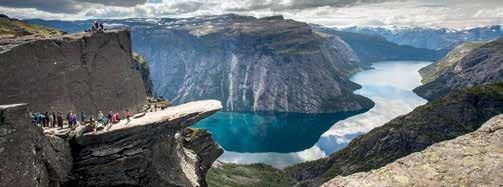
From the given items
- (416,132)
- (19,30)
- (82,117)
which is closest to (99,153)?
(82,117)

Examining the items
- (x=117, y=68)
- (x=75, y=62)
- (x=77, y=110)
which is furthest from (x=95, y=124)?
(x=117, y=68)

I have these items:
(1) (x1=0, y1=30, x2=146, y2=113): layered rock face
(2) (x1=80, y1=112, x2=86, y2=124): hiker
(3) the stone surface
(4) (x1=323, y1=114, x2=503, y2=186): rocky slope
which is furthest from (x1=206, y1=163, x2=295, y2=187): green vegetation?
(4) (x1=323, y1=114, x2=503, y2=186): rocky slope

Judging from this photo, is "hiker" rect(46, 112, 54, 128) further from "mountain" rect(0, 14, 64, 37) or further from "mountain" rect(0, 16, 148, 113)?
"mountain" rect(0, 14, 64, 37)

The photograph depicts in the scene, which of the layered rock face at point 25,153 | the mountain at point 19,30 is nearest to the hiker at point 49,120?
the layered rock face at point 25,153

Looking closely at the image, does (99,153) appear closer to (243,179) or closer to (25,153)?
(25,153)

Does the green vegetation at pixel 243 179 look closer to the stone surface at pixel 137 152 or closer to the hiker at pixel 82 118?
the stone surface at pixel 137 152

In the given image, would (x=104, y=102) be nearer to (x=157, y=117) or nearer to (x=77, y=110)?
(x=77, y=110)

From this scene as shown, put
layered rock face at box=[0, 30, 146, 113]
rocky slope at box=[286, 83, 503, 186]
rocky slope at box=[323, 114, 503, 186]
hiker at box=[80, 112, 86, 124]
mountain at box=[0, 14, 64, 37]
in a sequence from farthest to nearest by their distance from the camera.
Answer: rocky slope at box=[286, 83, 503, 186], mountain at box=[0, 14, 64, 37], hiker at box=[80, 112, 86, 124], layered rock face at box=[0, 30, 146, 113], rocky slope at box=[323, 114, 503, 186]
